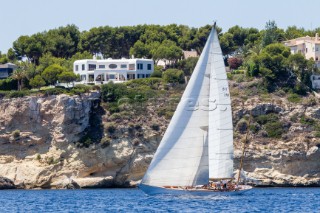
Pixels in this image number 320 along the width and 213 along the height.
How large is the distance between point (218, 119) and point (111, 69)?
160ft

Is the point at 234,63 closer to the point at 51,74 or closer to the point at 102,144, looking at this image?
the point at 51,74

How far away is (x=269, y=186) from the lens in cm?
8900

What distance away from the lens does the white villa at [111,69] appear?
363 ft

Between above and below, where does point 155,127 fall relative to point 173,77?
below

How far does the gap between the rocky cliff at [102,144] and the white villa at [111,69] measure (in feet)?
44.4

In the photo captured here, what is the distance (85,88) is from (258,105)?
54.9ft

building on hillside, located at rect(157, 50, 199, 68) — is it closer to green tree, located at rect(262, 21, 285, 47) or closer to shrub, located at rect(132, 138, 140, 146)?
green tree, located at rect(262, 21, 285, 47)

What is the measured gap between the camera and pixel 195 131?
6297 cm

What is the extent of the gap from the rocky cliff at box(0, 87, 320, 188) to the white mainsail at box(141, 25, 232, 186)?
82.6 ft

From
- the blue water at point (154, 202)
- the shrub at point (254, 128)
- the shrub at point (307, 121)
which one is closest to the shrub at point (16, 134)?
the blue water at point (154, 202)

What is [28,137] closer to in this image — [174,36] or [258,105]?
[258,105]

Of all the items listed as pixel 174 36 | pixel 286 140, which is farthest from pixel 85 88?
pixel 174 36

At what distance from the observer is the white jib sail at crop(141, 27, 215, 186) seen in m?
62.5

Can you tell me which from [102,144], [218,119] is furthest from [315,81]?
[218,119]
